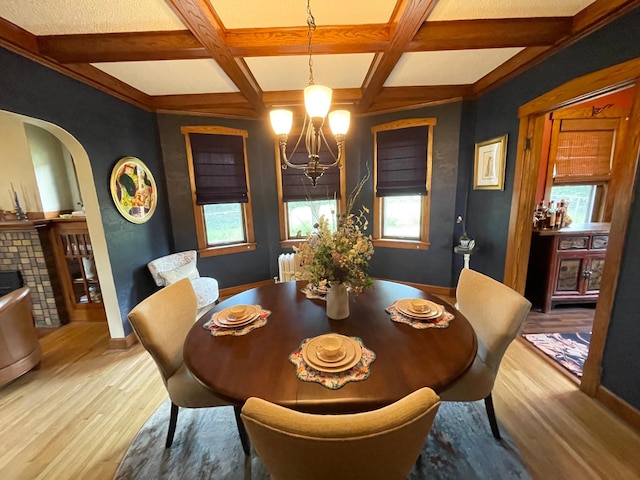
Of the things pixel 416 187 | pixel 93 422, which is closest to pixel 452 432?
pixel 93 422

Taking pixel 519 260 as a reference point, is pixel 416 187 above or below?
above

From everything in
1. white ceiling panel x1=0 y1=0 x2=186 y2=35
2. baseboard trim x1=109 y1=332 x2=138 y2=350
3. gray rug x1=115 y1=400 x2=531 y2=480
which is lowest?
gray rug x1=115 y1=400 x2=531 y2=480

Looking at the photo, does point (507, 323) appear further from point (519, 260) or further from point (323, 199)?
point (323, 199)

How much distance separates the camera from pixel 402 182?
344 cm

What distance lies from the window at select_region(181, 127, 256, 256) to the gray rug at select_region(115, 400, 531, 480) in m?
2.18

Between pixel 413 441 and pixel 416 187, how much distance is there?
304 cm

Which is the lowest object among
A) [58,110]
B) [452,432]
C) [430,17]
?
[452,432]

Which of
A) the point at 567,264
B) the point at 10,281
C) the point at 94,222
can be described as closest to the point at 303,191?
the point at 94,222

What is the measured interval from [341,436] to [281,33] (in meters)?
2.17

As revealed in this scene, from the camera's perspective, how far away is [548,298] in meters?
2.82

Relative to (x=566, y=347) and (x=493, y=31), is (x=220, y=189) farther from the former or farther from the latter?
(x=566, y=347)

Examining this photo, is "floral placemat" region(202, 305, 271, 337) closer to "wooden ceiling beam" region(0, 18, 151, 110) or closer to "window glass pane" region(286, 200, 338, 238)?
"wooden ceiling beam" region(0, 18, 151, 110)

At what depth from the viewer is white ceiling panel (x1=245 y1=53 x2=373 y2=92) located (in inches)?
85.3

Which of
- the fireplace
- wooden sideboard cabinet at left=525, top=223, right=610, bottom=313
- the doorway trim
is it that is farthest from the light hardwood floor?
the fireplace
